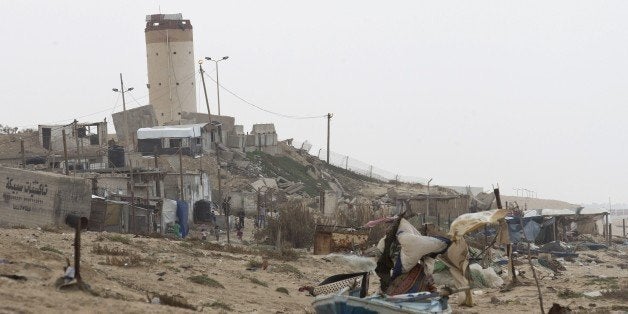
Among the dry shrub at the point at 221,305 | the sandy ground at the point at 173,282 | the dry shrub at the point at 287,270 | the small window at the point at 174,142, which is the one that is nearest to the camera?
the sandy ground at the point at 173,282

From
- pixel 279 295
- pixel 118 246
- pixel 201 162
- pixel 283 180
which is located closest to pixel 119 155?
pixel 201 162

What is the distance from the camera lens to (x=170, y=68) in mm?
76250

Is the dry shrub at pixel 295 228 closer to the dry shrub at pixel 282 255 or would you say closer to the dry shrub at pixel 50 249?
the dry shrub at pixel 282 255

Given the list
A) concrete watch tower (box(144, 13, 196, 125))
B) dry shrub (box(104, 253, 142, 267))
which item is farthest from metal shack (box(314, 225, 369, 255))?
concrete watch tower (box(144, 13, 196, 125))

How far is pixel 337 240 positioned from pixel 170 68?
156ft

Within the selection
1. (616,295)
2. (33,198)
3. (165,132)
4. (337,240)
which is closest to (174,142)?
(165,132)

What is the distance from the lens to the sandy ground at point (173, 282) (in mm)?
13641

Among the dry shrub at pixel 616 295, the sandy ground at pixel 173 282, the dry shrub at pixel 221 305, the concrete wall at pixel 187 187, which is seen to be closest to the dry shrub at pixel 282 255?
the sandy ground at pixel 173 282

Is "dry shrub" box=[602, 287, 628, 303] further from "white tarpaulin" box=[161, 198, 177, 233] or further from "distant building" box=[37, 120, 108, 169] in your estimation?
"distant building" box=[37, 120, 108, 169]

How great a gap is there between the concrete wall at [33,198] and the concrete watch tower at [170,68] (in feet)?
146

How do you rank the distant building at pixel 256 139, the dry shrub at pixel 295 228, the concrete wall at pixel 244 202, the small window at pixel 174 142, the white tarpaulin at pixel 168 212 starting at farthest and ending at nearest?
the distant building at pixel 256 139, the small window at pixel 174 142, the concrete wall at pixel 244 202, the white tarpaulin at pixel 168 212, the dry shrub at pixel 295 228

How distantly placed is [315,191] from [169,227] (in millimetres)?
26041

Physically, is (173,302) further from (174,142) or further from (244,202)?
(174,142)

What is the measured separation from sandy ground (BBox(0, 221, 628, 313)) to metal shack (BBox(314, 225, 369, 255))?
955mm
